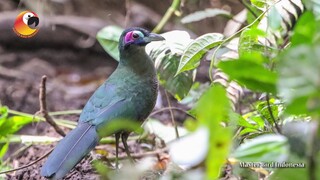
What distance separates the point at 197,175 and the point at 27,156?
2468 mm

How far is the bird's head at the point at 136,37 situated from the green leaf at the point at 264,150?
154 centimetres

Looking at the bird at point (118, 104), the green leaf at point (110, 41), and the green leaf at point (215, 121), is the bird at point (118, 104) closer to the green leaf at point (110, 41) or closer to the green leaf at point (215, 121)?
the green leaf at point (110, 41)

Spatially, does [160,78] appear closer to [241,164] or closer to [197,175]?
[241,164]

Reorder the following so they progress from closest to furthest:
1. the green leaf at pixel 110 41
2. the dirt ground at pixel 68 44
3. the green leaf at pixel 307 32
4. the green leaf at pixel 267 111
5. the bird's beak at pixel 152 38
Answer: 1. the green leaf at pixel 307 32
2. the green leaf at pixel 267 111
3. the bird's beak at pixel 152 38
4. the green leaf at pixel 110 41
5. the dirt ground at pixel 68 44

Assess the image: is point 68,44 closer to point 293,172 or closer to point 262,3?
point 262,3

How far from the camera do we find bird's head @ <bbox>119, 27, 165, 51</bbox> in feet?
8.99

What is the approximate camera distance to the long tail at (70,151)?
7.48ft

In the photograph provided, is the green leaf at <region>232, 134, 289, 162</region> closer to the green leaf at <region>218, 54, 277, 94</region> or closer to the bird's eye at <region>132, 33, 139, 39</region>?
the green leaf at <region>218, 54, 277, 94</region>

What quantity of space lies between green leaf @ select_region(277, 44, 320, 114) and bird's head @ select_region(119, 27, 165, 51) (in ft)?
5.50

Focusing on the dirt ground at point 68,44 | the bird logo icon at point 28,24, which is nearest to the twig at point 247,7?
the bird logo icon at point 28,24

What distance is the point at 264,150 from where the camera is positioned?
1.22m

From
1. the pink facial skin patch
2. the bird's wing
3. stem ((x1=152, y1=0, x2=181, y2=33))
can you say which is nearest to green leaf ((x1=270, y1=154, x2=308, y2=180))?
the bird's wing

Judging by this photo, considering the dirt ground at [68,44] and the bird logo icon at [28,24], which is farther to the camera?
the dirt ground at [68,44]

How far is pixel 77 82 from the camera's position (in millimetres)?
5617
